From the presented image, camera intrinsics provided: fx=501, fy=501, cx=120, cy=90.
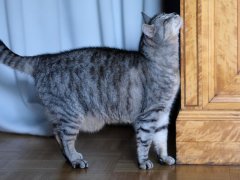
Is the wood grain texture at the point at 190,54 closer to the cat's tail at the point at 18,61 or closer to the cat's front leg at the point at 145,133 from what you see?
the cat's front leg at the point at 145,133

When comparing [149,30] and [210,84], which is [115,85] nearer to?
[149,30]

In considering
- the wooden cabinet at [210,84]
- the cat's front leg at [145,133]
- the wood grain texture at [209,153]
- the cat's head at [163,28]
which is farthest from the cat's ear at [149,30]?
the wood grain texture at [209,153]

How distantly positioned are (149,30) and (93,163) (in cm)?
62

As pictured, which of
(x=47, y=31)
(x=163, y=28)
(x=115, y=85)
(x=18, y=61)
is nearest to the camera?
(x=163, y=28)

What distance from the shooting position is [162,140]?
2131 mm

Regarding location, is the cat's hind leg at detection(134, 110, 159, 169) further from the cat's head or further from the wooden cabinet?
the cat's head

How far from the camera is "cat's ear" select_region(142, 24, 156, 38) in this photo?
1939mm

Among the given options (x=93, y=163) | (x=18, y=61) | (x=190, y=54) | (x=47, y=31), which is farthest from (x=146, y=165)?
(x=47, y=31)

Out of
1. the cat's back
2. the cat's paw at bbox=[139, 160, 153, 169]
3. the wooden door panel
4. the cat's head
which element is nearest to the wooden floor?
the cat's paw at bbox=[139, 160, 153, 169]

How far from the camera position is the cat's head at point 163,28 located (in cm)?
192

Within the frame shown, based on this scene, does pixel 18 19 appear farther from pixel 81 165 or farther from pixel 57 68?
pixel 81 165

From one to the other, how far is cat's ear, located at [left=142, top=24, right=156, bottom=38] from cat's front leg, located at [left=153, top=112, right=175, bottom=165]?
34 centimetres

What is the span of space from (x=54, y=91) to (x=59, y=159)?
0.33 m

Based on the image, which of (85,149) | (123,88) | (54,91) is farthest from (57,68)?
(85,149)
